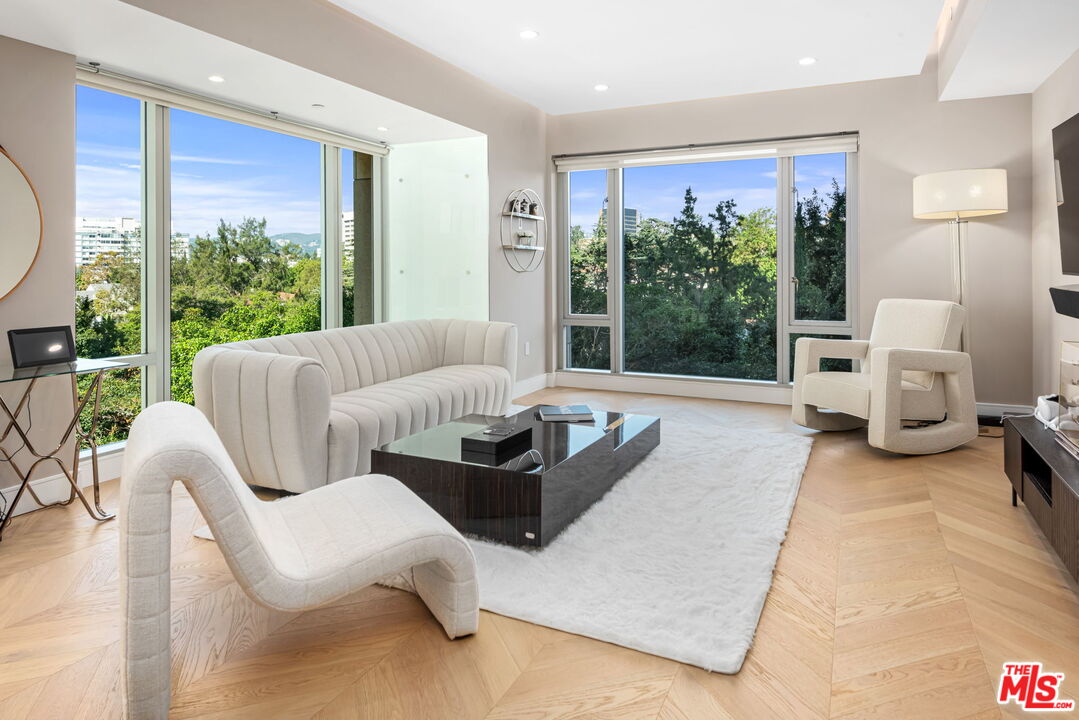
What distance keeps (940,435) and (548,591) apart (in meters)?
2.86

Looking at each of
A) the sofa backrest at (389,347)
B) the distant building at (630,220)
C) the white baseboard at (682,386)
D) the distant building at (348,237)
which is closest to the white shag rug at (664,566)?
the sofa backrest at (389,347)

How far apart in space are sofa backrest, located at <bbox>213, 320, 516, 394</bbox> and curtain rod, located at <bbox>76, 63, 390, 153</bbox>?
1449mm

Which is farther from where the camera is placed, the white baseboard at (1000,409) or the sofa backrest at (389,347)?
the white baseboard at (1000,409)

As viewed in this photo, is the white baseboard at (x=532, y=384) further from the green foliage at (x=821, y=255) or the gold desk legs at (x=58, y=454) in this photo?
the gold desk legs at (x=58, y=454)

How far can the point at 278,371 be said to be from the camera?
9.77 ft

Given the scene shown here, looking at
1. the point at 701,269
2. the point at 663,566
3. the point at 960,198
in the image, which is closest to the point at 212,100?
the point at 663,566

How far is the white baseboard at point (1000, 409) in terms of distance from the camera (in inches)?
189

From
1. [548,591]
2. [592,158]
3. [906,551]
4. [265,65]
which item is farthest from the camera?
[592,158]

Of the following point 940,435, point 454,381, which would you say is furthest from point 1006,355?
point 454,381

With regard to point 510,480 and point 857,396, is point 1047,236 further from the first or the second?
point 510,480

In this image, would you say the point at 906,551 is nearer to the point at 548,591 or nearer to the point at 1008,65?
the point at 548,591

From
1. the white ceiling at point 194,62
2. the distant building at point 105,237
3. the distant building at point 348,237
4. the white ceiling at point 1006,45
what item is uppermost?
the white ceiling at point 1006,45

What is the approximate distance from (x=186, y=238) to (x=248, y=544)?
307 cm

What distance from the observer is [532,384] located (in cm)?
620
